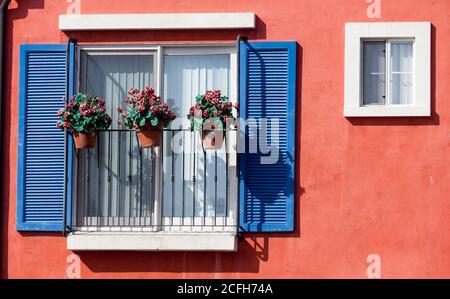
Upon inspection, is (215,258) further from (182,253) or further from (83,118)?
(83,118)

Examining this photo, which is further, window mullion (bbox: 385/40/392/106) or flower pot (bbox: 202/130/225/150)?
window mullion (bbox: 385/40/392/106)

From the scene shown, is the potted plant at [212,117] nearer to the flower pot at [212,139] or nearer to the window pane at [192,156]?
the flower pot at [212,139]

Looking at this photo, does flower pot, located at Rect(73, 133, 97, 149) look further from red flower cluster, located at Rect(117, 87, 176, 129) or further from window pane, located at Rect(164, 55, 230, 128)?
window pane, located at Rect(164, 55, 230, 128)

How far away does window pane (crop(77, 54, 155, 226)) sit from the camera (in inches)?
497

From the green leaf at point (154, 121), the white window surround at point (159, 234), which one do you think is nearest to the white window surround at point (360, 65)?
the white window surround at point (159, 234)

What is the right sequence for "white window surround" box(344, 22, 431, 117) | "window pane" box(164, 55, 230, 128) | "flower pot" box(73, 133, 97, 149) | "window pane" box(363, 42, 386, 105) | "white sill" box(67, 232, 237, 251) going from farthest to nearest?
"window pane" box(164, 55, 230, 128) → "window pane" box(363, 42, 386, 105) → "flower pot" box(73, 133, 97, 149) → "white window surround" box(344, 22, 431, 117) → "white sill" box(67, 232, 237, 251)

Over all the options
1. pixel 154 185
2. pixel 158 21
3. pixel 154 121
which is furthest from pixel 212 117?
pixel 158 21

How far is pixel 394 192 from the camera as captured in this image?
12.2m

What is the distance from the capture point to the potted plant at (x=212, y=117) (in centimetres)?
1213

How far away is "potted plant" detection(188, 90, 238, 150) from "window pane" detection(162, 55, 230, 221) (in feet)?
1.19

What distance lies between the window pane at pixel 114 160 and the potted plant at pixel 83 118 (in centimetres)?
33

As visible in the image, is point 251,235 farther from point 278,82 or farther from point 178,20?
point 178,20

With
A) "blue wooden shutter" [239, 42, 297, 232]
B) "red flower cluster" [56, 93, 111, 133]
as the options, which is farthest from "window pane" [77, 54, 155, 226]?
→ "blue wooden shutter" [239, 42, 297, 232]

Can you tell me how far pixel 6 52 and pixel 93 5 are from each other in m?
1.12
